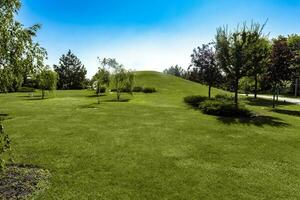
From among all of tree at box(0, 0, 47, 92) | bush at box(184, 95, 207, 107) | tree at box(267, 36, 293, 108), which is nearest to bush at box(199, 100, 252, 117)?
bush at box(184, 95, 207, 107)

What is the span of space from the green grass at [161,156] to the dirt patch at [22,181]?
1.33 ft

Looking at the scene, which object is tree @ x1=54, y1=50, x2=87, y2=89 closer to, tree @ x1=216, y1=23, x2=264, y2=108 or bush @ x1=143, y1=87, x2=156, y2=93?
bush @ x1=143, y1=87, x2=156, y2=93

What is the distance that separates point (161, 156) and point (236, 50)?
64.5 ft

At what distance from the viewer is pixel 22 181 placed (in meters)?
11.0

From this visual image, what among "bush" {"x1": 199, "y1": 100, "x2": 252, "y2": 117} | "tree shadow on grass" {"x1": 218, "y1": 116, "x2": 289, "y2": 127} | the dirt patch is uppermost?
"bush" {"x1": 199, "y1": 100, "x2": 252, "y2": 117}

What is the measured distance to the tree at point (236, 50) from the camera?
30.3 metres

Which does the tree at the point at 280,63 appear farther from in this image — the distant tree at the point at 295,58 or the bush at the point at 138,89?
the bush at the point at 138,89

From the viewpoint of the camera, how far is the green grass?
1051 centimetres

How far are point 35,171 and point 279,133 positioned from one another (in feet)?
50.1

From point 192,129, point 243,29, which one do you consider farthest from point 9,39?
point 243,29

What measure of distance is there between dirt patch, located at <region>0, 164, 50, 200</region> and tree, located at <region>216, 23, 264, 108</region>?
22762 mm

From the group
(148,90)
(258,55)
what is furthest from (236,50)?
(148,90)

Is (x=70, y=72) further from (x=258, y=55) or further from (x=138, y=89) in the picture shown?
(x=258, y=55)

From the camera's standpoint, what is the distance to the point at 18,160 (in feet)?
43.8
